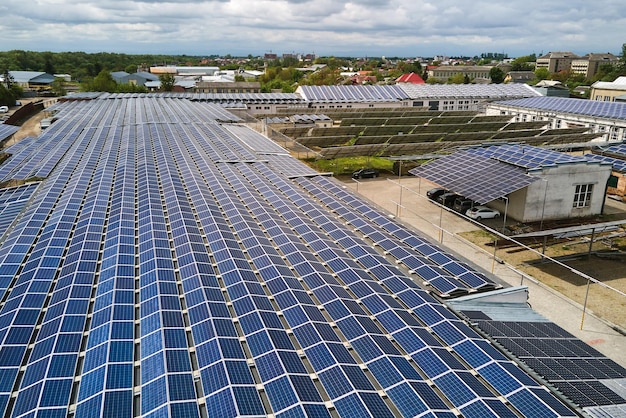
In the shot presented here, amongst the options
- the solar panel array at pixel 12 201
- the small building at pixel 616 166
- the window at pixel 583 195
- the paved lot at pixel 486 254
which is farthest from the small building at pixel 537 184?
the solar panel array at pixel 12 201

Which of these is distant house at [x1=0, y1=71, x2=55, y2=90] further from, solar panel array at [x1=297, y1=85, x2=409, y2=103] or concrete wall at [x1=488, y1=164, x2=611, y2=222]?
concrete wall at [x1=488, y1=164, x2=611, y2=222]

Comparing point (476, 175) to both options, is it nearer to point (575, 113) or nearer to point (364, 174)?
point (364, 174)

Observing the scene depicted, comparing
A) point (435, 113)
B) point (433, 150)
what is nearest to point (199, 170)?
point (433, 150)

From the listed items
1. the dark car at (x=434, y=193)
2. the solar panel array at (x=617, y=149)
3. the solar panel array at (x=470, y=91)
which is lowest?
the dark car at (x=434, y=193)

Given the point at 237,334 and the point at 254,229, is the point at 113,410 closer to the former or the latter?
the point at 237,334

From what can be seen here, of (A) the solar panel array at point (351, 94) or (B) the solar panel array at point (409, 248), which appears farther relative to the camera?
(A) the solar panel array at point (351, 94)

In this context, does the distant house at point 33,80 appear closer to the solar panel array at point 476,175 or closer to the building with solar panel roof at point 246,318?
the building with solar panel roof at point 246,318

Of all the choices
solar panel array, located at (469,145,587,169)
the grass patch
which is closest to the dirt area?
solar panel array, located at (469,145,587,169)
